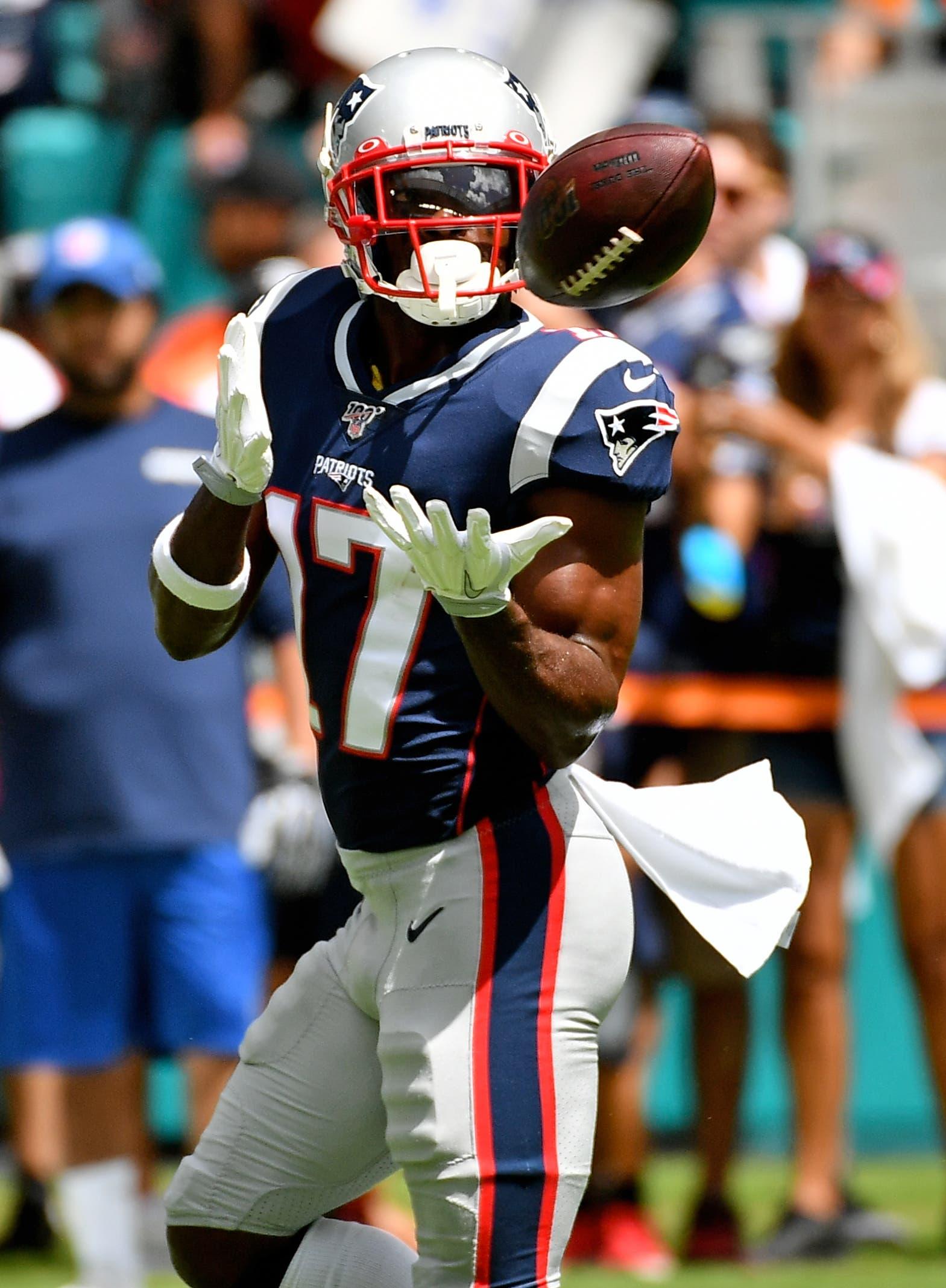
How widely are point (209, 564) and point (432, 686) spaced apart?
1.11ft

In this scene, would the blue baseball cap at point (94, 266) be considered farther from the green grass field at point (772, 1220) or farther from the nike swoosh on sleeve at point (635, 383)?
the nike swoosh on sleeve at point (635, 383)

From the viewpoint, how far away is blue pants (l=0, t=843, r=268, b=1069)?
4.70 m

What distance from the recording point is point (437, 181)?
9.30 ft

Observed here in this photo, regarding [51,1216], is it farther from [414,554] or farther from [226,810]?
[414,554]

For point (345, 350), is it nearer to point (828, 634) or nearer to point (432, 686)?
point (432, 686)

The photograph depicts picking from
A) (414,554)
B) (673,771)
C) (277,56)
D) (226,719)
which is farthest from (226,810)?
(277,56)

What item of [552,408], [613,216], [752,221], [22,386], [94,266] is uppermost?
[613,216]

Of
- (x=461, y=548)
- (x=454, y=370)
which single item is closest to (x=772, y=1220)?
(x=454, y=370)

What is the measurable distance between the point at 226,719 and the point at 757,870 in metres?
2.05

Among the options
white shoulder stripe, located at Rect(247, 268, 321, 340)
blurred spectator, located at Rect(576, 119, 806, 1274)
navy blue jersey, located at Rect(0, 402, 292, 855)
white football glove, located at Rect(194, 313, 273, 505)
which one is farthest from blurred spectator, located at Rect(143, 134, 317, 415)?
white football glove, located at Rect(194, 313, 273, 505)

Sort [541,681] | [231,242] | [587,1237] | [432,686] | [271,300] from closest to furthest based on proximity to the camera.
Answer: [541,681] → [432,686] → [271,300] → [587,1237] → [231,242]

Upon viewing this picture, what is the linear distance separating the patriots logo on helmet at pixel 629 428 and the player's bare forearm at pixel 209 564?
1.60 ft

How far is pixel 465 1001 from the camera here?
275 cm

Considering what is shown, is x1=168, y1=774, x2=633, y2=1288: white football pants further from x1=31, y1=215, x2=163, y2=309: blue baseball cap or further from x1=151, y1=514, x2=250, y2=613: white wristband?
x1=31, y1=215, x2=163, y2=309: blue baseball cap
